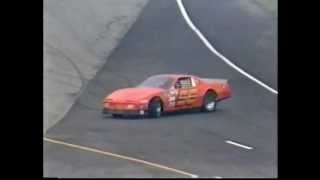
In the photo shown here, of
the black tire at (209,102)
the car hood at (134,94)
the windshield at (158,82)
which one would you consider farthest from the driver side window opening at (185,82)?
the car hood at (134,94)

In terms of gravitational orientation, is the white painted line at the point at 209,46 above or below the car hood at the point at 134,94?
above

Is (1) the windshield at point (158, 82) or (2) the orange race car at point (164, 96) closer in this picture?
(2) the orange race car at point (164, 96)

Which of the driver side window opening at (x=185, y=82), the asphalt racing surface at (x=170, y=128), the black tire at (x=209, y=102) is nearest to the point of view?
the asphalt racing surface at (x=170, y=128)

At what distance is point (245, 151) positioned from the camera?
1716 centimetres

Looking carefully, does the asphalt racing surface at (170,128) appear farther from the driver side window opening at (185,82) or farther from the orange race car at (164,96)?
the driver side window opening at (185,82)

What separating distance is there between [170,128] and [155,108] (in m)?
1.14

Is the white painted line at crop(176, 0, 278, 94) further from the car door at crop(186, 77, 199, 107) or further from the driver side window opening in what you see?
the driver side window opening

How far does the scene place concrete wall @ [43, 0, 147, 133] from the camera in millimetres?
21750

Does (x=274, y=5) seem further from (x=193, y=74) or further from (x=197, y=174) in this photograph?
(x=197, y=174)

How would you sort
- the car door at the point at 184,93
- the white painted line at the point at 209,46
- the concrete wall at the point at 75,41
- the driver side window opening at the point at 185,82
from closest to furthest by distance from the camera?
the car door at the point at 184,93, the driver side window opening at the point at 185,82, the concrete wall at the point at 75,41, the white painted line at the point at 209,46

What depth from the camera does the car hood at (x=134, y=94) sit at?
1998 cm

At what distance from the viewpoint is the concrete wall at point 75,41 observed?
21.8 m

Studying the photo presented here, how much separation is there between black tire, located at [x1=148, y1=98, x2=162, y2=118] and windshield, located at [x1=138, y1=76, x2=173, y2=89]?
2.12 feet
